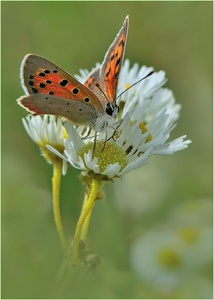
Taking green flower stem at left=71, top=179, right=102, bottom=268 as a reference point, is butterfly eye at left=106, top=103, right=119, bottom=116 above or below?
above

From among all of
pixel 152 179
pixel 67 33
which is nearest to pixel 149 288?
pixel 152 179

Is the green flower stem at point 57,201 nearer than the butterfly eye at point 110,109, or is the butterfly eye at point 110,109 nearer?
the green flower stem at point 57,201

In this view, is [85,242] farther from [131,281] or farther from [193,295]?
[193,295]

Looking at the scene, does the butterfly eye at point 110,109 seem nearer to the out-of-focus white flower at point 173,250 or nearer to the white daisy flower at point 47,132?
the white daisy flower at point 47,132

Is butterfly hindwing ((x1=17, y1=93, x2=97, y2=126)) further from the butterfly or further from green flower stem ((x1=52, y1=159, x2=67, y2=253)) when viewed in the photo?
green flower stem ((x1=52, y1=159, x2=67, y2=253))

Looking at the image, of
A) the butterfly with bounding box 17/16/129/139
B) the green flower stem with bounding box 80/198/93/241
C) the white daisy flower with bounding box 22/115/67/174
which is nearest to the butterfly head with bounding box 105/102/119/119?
the butterfly with bounding box 17/16/129/139

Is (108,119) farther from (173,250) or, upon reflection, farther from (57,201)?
(173,250)

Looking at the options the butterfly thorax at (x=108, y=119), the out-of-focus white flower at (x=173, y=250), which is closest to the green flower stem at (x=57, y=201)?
the butterfly thorax at (x=108, y=119)
